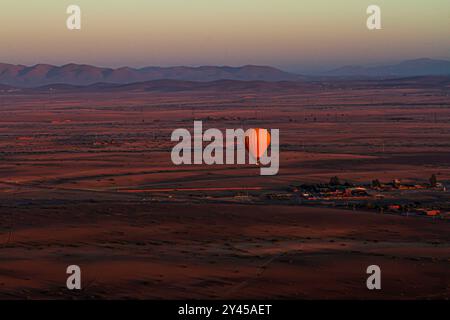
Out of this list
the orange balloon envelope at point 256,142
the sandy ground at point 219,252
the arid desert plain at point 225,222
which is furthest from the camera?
the orange balloon envelope at point 256,142

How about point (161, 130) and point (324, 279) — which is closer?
point (324, 279)

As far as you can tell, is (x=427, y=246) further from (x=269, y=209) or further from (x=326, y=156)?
(x=326, y=156)

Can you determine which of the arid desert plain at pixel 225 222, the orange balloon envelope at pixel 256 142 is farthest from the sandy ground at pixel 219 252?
the orange balloon envelope at pixel 256 142

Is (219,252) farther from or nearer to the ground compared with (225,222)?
nearer to the ground

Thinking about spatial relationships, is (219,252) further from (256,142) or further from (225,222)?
(256,142)

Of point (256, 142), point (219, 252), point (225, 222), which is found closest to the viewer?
point (219, 252)

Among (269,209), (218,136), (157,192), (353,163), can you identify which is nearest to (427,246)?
(269,209)

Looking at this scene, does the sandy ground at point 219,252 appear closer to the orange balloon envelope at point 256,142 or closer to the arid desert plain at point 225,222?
the arid desert plain at point 225,222

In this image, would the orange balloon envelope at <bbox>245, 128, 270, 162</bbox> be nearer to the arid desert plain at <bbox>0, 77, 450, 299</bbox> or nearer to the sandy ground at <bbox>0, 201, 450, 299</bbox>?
the arid desert plain at <bbox>0, 77, 450, 299</bbox>

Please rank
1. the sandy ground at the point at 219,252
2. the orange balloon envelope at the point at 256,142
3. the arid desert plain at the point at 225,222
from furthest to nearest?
the orange balloon envelope at the point at 256,142, the arid desert plain at the point at 225,222, the sandy ground at the point at 219,252

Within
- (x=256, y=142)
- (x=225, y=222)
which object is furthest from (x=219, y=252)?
(x=256, y=142)

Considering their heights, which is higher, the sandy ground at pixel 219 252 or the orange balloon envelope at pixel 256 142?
the orange balloon envelope at pixel 256 142
